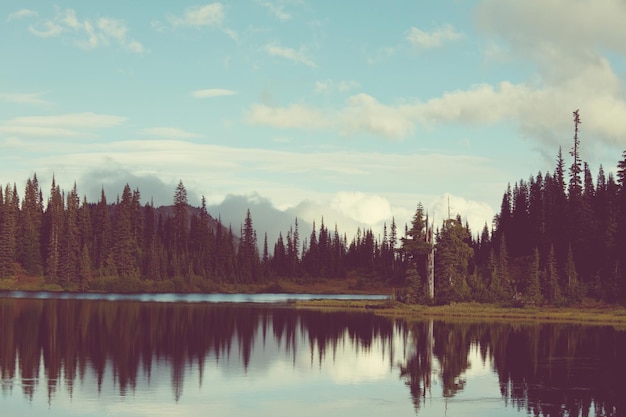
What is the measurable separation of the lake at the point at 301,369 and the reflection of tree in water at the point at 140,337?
164 mm

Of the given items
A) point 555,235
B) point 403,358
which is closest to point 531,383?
point 403,358

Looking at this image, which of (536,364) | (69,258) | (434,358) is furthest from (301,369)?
(69,258)

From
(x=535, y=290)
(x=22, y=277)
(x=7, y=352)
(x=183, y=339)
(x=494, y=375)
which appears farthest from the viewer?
(x=22, y=277)

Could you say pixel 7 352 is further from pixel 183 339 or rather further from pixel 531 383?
pixel 531 383

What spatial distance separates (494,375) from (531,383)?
155 inches

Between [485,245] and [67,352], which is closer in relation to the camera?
[67,352]

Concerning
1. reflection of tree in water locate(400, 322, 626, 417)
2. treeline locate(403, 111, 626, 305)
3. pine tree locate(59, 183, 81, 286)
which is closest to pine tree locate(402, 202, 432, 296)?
treeline locate(403, 111, 626, 305)

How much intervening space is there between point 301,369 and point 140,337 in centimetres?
1995

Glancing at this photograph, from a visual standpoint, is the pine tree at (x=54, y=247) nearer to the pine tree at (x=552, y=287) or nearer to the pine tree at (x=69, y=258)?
the pine tree at (x=69, y=258)

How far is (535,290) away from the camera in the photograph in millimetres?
106438

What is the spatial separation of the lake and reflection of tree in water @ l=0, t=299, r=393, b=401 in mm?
164

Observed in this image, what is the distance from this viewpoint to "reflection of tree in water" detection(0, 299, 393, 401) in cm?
4513

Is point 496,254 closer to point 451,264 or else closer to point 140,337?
point 451,264

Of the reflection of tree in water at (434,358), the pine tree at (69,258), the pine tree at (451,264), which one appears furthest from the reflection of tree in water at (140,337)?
the pine tree at (69,258)
